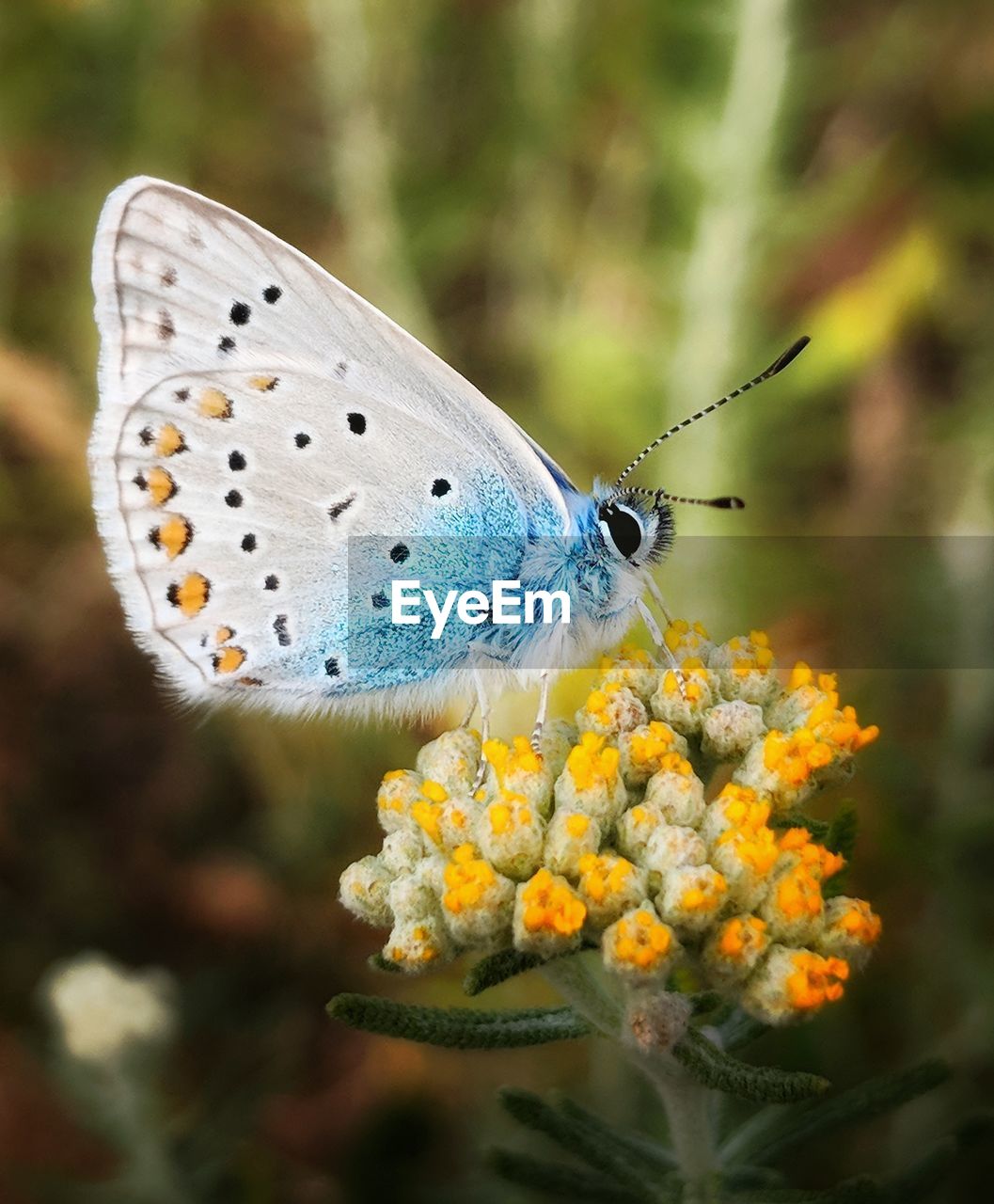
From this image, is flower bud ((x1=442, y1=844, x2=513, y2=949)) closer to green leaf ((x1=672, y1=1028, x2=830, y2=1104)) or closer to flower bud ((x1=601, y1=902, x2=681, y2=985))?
flower bud ((x1=601, y1=902, x2=681, y2=985))

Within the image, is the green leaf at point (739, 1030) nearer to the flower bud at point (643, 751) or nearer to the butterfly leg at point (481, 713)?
the flower bud at point (643, 751)

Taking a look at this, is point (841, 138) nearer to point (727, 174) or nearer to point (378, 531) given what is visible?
point (727, 174)

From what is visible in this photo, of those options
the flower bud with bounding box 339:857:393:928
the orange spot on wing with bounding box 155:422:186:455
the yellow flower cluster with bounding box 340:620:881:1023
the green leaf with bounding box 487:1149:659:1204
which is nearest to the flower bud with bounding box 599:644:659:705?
the yellow flower cluster with bounding box 340:620:881:1023

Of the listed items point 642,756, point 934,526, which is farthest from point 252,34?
point 642,756

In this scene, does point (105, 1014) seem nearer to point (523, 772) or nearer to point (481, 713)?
point (481, 713)

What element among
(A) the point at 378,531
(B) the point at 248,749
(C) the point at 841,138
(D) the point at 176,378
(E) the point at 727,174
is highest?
(C) the point at 841,138
